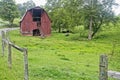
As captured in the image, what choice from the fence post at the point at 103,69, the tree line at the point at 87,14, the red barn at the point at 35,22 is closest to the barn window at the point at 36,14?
the red barn at the point at 35,22

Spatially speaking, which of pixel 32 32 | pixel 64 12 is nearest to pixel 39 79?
pixel 32 32

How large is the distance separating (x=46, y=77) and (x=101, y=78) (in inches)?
248

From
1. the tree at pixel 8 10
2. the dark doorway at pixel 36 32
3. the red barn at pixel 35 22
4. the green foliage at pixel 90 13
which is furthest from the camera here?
the tree at pixel 8 10

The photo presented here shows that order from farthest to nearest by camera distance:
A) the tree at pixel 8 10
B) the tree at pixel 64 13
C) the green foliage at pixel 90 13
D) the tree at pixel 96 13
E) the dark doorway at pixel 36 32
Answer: the tree at pixel 8 10, the dark doorway at pixel 36 32, the tree at pixel 64 13, the green foliage at pixel 90 13, the tree at pixel 96 13

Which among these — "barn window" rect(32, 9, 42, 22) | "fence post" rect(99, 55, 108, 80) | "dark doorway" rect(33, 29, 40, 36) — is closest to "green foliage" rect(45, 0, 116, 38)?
"barn window" rect(32, 9, 42, 22)

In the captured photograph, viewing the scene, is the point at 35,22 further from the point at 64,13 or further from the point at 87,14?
the point at 87,14

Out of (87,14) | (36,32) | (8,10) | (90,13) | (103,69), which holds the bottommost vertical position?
(36,32)

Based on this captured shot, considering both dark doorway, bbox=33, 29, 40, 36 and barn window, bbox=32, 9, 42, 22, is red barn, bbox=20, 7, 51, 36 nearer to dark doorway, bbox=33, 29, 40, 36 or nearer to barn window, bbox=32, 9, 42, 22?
barn window, bbox=32, 9, 42, 22

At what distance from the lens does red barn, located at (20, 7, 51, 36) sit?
57531 millimetres

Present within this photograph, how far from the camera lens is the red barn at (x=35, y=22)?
57531 millimetres

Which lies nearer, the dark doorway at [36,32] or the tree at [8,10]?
the dark doorway at [36,32]

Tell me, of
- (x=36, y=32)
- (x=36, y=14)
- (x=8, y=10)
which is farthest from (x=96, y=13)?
(x=8, y=10)

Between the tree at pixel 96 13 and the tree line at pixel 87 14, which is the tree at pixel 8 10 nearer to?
the tree line at pixel 87 14

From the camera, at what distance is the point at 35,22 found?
58812 mm
